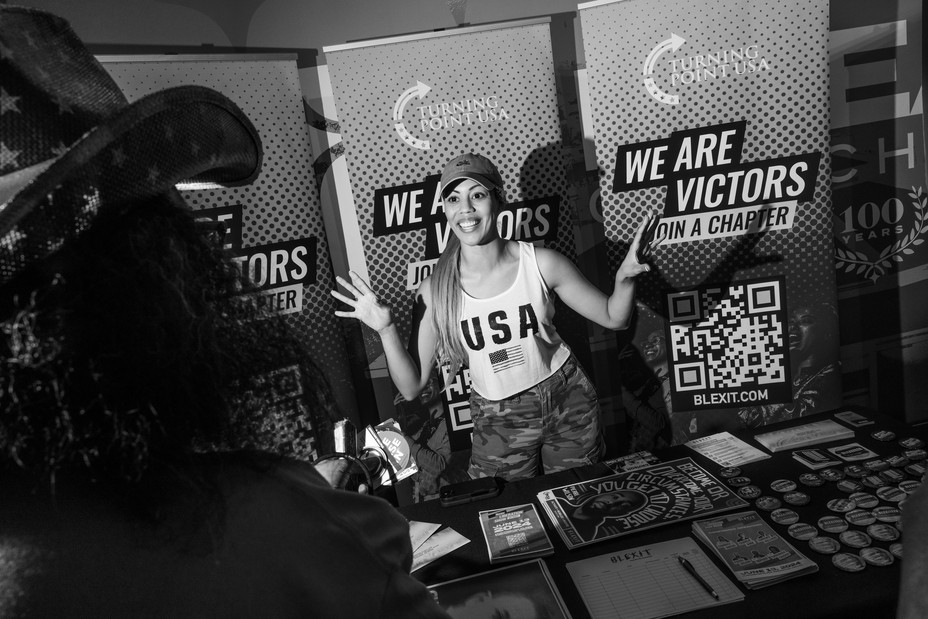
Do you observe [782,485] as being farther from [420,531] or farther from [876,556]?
[420,531]

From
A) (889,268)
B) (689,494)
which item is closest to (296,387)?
(689,494)

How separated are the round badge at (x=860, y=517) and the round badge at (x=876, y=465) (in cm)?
22

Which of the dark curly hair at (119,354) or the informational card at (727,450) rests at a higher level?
the dark curly hair at (119,354)

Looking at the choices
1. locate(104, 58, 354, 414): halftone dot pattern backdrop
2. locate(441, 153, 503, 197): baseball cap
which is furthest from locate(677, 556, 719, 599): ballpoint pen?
locate(104, 58, 354, 414): halftone dot pattern backdrop

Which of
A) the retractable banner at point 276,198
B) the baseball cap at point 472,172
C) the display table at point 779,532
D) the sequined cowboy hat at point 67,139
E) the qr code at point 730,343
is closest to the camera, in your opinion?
the sequined cowboy hat at point 67,139

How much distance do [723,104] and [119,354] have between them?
323 cm

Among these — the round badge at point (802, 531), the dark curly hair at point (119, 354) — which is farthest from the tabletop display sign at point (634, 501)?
the dark curly hair at point (119, 354)

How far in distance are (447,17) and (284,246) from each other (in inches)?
64.9

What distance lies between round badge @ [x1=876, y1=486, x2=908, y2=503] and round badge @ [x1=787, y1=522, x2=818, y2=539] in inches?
9.4

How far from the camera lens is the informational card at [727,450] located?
1.62 meters

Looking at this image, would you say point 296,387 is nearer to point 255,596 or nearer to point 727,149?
point 255,596

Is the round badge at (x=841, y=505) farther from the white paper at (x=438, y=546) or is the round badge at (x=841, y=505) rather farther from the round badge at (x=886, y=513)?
the white paper at (x=438, y=546)

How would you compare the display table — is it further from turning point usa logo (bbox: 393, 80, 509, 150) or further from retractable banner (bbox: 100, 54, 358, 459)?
turning point usa logo (bbox: 393, 80, 509, 150)

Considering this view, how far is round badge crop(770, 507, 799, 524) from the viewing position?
1307mm
